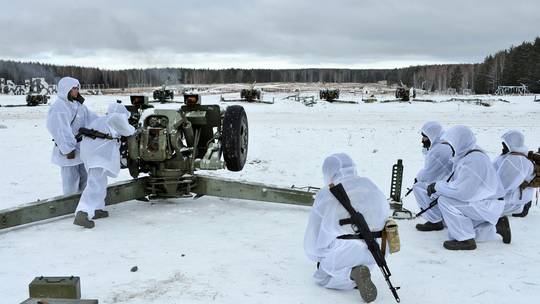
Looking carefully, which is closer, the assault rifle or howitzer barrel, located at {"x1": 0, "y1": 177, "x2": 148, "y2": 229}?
the assault rifle

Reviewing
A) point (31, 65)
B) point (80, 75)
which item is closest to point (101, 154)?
point (80, 75)

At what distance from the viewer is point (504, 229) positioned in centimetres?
609

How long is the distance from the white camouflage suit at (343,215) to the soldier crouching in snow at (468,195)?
162cm

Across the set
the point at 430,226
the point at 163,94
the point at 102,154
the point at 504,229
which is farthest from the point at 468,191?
the point at 163,94

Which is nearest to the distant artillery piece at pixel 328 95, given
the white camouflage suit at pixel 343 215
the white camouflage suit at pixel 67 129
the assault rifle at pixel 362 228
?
the white camouflage suit at pixel 67 129

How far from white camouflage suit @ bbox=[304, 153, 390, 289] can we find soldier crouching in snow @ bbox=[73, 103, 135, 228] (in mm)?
3269

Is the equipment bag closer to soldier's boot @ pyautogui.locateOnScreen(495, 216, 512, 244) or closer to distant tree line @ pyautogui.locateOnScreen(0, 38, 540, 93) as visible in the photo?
soldier's boot @ pyautogui.locateOnScreen(495, 216, 512, 244)

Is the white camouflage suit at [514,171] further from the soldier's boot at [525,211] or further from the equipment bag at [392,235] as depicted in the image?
the equipment bag at [392,235]

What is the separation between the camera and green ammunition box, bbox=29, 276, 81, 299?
4238mm

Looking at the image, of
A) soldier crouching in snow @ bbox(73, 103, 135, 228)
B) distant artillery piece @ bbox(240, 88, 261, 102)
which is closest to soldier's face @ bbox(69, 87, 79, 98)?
soldier crouching in snow @ bbox(73, 103, 135, 228)

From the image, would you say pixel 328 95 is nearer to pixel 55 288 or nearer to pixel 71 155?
pixel 71 155

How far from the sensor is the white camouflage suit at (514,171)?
6.79 meters

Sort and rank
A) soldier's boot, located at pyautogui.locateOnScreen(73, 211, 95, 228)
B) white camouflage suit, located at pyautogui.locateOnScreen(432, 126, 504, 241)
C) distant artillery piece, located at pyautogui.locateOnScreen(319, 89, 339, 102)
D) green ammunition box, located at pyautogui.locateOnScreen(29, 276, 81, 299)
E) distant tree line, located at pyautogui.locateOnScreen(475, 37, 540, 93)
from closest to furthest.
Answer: green ammunition box, located at pyautogui.locateOnScreen(29, 276, 81, 299) < white camouflage suit, located at pyautogui.locateOnScreen(432, 126, 504, 241) < soldier's boot, located at pyautogui.locateOnScreen(73, 211, 95, 228) < distant artillery piece, located at pyautogui.locateOnScreen(319, 89, 339, 102) < distant tree line, located at pyautogui.locateOnScreen(475, 37, 540, 93)

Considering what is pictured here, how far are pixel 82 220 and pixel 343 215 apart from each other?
3.47 m
